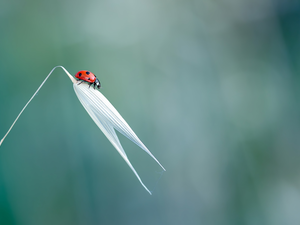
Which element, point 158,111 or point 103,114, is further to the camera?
A: point 158,111

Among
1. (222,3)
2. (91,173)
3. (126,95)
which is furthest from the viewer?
(222,3)

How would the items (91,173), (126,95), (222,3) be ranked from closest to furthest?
(91,173)
(126,95)
(222,3)

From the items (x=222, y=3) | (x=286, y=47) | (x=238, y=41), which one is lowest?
(x=286, y=47)

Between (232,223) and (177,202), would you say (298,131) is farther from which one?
(177,202)

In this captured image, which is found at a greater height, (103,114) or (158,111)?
(103,114)

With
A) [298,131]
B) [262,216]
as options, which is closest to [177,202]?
[262,216]

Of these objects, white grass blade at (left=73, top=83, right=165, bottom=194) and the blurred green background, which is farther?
the blurred green background

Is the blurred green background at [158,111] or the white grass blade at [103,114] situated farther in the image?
the blurred green background at [158,111]

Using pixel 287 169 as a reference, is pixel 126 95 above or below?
above
